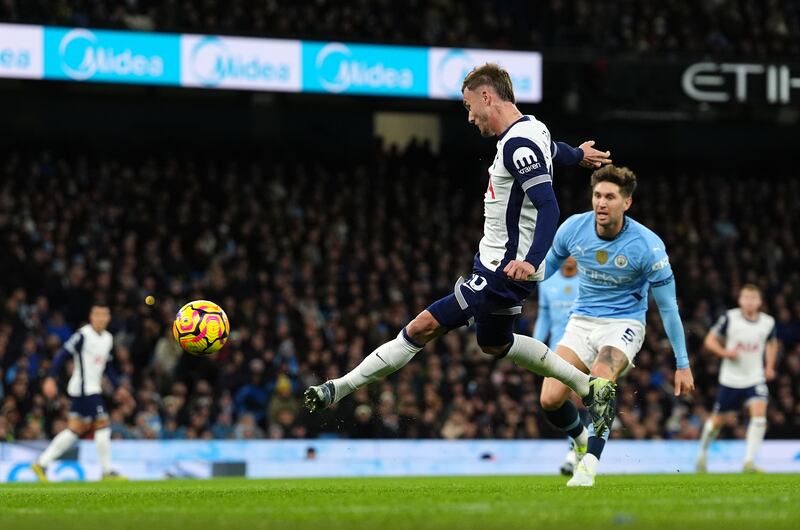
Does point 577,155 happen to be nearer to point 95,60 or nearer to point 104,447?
point 104,447

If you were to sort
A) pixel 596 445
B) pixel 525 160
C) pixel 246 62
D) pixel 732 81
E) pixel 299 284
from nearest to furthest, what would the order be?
pixel 525 160, pixel 596 445, pixel 246 62, pixel 299 284, pixel 732 81

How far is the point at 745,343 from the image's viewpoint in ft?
52.7

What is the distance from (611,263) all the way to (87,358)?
8.08m

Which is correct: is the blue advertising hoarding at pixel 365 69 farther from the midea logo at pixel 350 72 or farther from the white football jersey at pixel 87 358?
the white football jersey at pixel 87 358

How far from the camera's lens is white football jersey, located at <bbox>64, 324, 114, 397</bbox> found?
15.7 meters

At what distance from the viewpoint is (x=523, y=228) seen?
330 inches

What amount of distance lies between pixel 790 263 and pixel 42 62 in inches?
578

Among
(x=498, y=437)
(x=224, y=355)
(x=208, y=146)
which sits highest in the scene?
(x=208, y=146)

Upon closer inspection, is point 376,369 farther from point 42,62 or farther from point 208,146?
point 208,146

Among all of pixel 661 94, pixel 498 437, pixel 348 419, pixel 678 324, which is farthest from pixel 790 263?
pixel 678 324

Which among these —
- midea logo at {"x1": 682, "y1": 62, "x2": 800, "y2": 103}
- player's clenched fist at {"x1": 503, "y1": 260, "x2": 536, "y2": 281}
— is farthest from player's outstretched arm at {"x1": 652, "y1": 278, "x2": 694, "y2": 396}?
midea logo at {"x1": 682, "y1": 62, "x2": 800, "y2": 103}

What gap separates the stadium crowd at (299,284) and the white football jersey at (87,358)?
177 centimetres

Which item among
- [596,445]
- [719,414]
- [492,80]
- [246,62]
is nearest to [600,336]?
[596,445]

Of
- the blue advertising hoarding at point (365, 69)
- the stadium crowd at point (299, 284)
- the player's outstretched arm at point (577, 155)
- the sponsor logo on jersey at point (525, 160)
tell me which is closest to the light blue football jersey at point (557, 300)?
the player's outstretched arm at point (577, 155)
